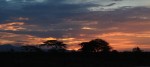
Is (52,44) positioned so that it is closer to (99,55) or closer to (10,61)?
(99,55)

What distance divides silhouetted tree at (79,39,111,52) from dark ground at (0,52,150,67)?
295 inches

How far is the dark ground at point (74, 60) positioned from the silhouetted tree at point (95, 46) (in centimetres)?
750

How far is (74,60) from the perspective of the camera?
2088 inches

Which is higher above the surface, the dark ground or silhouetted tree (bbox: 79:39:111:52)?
silhouetted tree (bbox: 79:39:111:52)

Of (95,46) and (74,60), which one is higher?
(95,46)

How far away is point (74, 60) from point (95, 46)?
18648 millimetres

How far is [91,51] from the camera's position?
226ft

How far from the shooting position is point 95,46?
71375 mm

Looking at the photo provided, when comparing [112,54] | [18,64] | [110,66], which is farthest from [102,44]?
[18,64]

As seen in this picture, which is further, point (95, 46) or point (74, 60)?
point (95, 46)

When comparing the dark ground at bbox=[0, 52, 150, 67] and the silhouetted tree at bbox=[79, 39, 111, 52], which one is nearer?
the dark ground at bbox=[0, 52, 150, 67]

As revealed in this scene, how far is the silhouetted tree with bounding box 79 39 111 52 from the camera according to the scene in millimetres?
69875

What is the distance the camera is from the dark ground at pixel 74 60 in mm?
45888

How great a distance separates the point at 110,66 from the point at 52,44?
1090 inches
